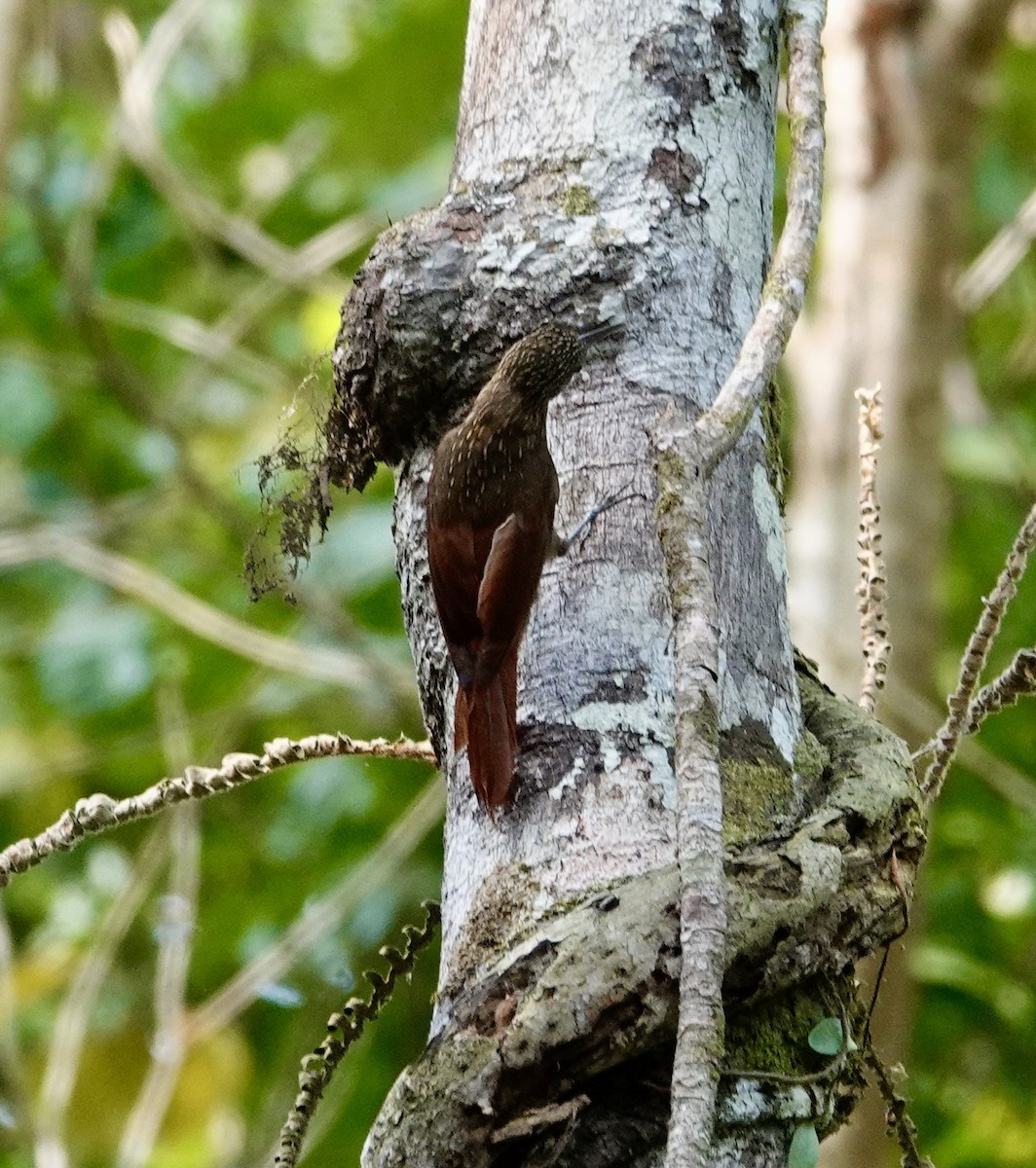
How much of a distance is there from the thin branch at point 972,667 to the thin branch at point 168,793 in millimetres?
563

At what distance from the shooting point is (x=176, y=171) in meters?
5.55

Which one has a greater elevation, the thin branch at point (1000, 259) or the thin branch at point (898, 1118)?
the thin branch at point (1000, 259)

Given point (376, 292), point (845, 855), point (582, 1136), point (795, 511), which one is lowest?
point (582, 1136)

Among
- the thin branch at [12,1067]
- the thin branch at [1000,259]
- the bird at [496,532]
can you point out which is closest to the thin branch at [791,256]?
the bird at [496,532]

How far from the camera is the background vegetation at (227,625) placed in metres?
4.44

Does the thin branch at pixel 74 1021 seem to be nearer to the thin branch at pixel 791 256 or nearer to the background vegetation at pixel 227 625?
the background vegetation at pixel 227 625

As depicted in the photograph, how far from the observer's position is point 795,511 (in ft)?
14.0

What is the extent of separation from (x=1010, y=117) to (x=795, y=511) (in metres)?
2.81

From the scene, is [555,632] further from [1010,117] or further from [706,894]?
[1010,117]

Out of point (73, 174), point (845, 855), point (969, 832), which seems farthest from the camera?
point (73, 174)

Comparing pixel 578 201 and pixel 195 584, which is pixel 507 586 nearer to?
pixel 578 201

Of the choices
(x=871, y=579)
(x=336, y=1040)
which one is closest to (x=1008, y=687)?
(x=871, y=579)

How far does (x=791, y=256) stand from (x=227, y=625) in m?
3.20

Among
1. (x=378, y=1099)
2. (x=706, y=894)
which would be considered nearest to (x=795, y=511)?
(x=378, y=1099)
